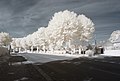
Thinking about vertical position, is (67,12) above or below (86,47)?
above

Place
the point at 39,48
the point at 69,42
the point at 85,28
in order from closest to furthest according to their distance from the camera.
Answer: the point at 69,42 → the point at 85,28 → the point at 39,48

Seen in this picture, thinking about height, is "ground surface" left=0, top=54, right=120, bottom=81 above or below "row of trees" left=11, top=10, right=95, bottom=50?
below

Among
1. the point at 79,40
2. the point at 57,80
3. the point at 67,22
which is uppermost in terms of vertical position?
the point at 67,22

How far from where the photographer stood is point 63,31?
92062 mm

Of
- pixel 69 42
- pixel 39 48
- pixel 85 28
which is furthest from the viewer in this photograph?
pixel 39 48

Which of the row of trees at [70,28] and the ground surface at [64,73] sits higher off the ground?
the row of trees at [70,28]

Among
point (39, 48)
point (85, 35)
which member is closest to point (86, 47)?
point (85, 35)

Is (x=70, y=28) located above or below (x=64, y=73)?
above

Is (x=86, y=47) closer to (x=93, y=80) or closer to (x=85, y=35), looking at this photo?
(x=85, y=35)

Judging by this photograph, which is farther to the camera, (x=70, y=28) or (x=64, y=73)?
(x=70, y=28)

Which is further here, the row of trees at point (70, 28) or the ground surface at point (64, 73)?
the row of trees at point (70, 28)

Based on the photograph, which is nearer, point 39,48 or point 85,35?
point 85,35

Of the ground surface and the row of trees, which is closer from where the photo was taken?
the ground surface

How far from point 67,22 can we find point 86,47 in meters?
15.2
